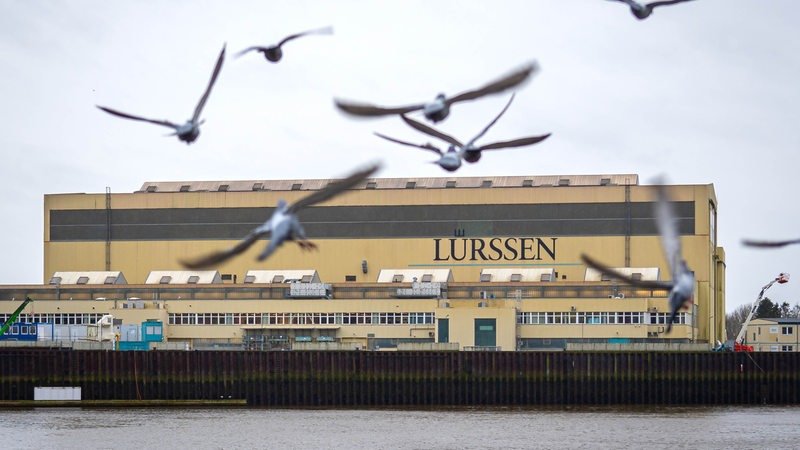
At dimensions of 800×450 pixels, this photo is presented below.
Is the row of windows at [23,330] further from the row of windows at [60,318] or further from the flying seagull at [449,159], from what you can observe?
the flying seagull at [449,159]

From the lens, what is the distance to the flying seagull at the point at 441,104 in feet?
51.5

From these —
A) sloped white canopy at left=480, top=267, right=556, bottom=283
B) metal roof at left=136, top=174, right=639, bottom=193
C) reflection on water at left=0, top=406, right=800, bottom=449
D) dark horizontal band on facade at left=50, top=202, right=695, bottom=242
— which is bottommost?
reflection on water at left=0, top=406, right=800, bottom=449

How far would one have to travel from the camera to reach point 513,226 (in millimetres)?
143125

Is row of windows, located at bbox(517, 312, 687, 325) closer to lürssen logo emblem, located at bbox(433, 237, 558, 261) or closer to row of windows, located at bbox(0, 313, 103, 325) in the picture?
lürssen logo emblem, located at bbox(433, 237, 558, 261)

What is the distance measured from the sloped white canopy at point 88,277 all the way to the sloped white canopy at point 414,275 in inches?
1090

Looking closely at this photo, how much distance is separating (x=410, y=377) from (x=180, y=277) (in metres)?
45.9

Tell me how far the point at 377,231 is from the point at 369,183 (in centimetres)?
1568

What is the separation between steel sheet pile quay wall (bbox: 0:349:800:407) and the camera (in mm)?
103062

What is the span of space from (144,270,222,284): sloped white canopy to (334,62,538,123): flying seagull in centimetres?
12411

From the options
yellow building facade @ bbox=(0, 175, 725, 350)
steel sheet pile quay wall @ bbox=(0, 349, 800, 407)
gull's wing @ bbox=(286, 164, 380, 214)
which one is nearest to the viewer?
gull's wing @ bbox=(286, 164, 380, 214)

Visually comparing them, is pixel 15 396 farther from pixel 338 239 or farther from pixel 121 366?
pixel 338 239

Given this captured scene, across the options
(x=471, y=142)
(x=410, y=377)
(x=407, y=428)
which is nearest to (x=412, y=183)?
(x=410, y=377)

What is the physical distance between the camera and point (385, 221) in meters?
144

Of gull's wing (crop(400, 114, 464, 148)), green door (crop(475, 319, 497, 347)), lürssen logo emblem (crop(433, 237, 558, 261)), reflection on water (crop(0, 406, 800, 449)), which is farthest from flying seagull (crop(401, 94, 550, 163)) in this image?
lürssen logo emblem (crop(433, 237, 558, 261))
